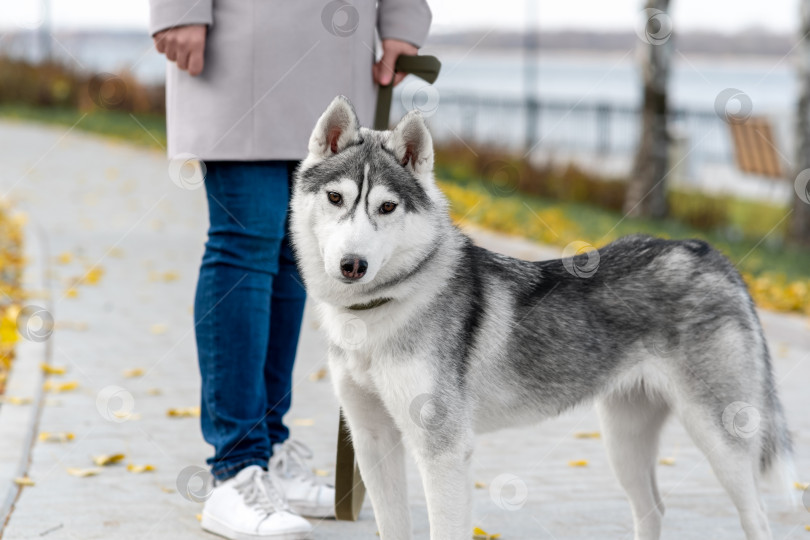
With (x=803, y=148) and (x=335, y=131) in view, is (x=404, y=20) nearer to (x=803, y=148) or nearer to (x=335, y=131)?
(x=335, y=131)

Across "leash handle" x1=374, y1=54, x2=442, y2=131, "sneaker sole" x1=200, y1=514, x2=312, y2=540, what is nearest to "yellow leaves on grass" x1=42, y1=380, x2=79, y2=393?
"sneaker sole" x1=200, y1=514, x2=312, y2=540

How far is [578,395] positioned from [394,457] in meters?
0.68

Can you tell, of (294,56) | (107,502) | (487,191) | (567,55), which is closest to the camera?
(294,56)

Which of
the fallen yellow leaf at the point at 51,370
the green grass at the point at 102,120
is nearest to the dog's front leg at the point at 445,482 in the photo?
the fallen yellow leaf at the point at 51,370

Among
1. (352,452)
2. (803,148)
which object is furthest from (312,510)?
(803,148)

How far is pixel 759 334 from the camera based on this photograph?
364cm

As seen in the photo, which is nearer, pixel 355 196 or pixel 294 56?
pixel 355 196

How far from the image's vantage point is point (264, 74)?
384 centimetres

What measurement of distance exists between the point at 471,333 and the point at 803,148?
9.47 meters

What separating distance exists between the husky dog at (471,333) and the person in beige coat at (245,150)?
50cm

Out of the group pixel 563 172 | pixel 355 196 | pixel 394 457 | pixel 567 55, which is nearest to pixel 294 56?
pixel 355 196

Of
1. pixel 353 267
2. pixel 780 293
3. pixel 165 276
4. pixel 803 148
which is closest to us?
pixel 353 267

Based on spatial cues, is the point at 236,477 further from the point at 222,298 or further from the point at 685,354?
the point at 685,354

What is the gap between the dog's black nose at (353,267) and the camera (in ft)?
9.98
